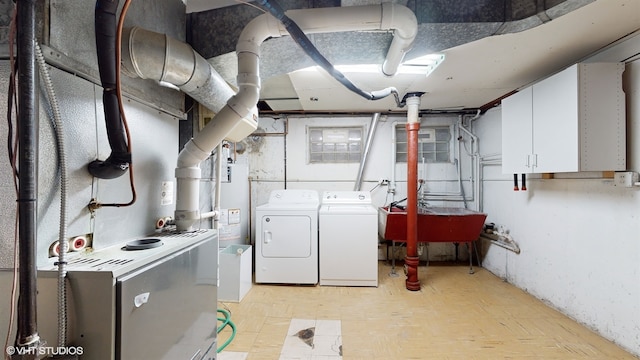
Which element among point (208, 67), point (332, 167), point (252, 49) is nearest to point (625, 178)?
point (252, 49)

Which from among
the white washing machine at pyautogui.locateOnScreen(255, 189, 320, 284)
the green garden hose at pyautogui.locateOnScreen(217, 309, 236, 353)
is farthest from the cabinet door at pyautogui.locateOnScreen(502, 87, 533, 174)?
the green garden hose at pyautogui.locateOnScreen(217, 309, 236, 353)

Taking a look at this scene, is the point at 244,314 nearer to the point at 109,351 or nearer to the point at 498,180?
the point at 109,351

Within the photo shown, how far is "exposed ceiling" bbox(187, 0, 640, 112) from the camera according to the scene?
4.70ft

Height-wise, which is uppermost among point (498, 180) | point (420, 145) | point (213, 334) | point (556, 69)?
point (556, 69)

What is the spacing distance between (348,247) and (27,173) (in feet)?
8.55

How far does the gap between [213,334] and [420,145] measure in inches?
139

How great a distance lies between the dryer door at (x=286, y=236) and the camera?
289cm

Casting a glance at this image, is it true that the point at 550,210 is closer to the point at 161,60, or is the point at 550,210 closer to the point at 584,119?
the point at 584,119

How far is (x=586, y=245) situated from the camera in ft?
6.76

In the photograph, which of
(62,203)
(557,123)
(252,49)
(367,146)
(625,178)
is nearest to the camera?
(62,203)

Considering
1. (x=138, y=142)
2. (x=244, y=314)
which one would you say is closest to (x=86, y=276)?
(x=138, y=142)

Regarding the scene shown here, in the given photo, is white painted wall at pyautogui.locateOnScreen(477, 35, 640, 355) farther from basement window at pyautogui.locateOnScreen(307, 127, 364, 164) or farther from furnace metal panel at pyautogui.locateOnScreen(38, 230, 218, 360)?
furnace metal panel at pyautogui.locateOnScreen(38, 230, 218, 360)

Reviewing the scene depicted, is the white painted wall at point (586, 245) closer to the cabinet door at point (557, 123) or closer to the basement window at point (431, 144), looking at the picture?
the cabinet door at point (557, 123)

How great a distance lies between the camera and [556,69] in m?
2.24
